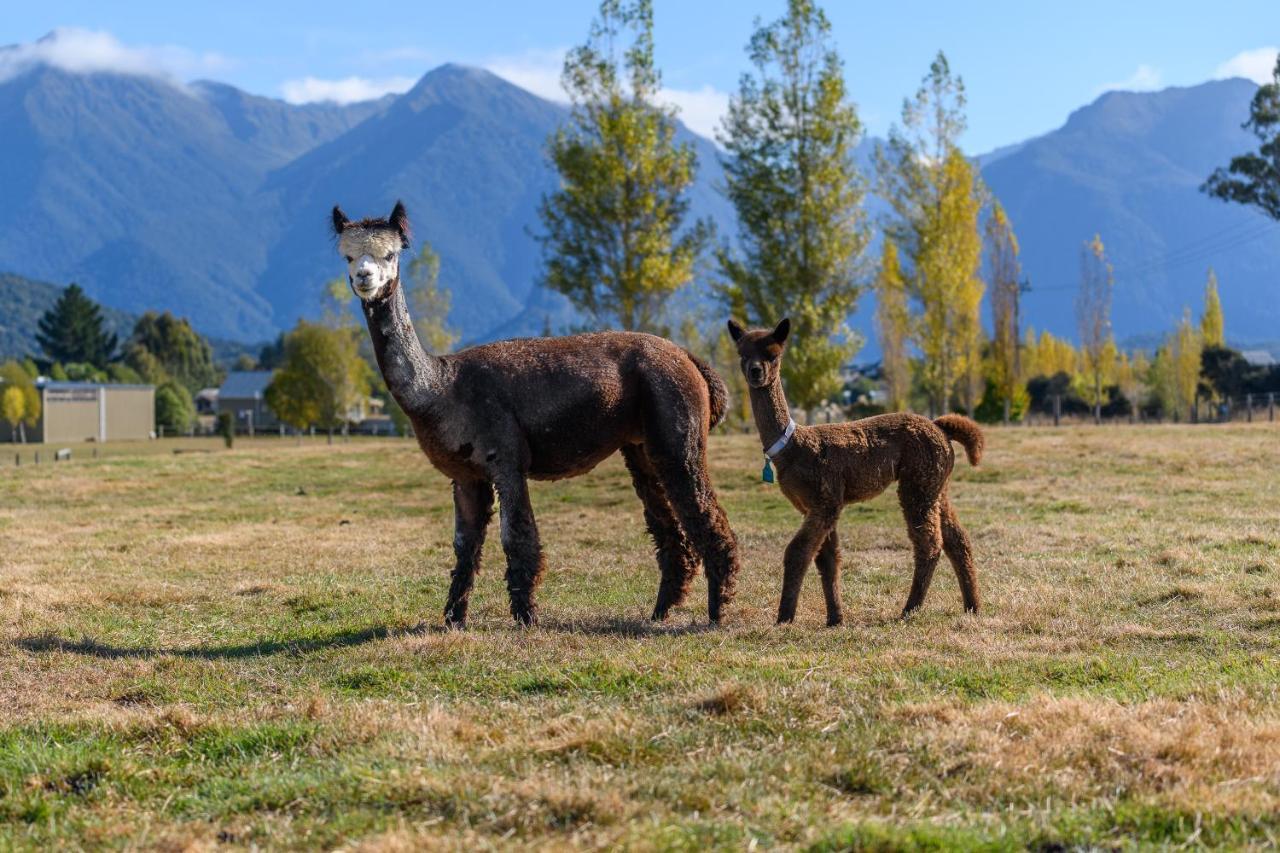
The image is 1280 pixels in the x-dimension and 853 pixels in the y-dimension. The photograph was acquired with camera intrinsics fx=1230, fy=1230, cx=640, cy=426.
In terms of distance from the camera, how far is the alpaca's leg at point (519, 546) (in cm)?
956

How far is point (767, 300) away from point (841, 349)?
2.63 meters

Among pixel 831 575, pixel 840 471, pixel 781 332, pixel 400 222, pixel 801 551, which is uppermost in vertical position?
pixel 400 222

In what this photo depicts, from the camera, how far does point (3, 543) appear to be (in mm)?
16891

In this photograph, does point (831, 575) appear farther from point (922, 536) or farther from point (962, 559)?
point (962, 559)

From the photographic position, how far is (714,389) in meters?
10.8

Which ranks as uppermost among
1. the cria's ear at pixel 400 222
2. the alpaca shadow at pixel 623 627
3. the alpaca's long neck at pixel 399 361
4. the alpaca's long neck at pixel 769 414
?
the cria's ear at pixel 400 222

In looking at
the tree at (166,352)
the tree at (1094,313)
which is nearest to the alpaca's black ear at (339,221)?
the tree at (1094,313)

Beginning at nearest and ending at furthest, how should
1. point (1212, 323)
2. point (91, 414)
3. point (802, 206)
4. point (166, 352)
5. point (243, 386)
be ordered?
point (802, 206) → point (1212, 323) → point (91, 414) → point (243, 386) → point (166, 352)

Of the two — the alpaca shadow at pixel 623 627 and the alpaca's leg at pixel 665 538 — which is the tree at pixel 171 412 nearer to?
the alpaca's leg at pixel 665 538

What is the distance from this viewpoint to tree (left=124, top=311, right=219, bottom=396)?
11738cm

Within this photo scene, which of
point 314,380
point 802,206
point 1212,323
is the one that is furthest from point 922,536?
point 1212,323

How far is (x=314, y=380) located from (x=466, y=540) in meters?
56.6

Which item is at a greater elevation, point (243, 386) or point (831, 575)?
point (243, 386)

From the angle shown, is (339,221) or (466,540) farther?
(466,540)
